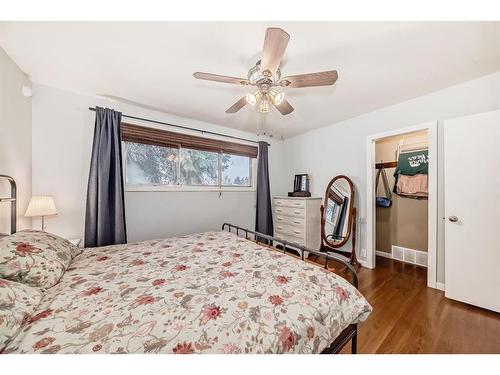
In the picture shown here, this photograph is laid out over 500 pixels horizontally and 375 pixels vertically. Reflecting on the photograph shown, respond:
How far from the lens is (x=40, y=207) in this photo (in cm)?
172

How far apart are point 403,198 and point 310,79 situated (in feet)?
9.48

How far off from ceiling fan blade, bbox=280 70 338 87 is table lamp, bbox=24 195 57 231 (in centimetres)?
237

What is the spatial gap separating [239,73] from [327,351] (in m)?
2.20

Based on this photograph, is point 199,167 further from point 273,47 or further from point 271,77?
point 273,47

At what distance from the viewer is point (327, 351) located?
1.03 m

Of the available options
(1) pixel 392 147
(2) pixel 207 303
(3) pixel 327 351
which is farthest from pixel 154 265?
(1) pixel 392 147

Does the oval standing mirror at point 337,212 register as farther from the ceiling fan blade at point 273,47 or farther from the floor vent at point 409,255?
the ceiling fan blade at point 273,47

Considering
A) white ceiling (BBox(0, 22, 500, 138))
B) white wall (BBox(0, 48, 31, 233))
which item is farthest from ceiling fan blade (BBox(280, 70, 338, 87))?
white wall (BBox(0, 48, 31, 233))

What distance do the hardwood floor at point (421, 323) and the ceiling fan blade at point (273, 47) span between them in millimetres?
2083

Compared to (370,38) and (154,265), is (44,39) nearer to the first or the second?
(154,265)

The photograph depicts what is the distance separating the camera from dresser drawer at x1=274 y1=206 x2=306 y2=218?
10.4 feet

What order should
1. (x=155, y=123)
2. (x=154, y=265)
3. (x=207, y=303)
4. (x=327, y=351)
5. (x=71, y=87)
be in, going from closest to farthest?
(x=207, y=303), (x=327, y=351), (x=154, y=265), (x=71, y=87), (x=155, y=123)

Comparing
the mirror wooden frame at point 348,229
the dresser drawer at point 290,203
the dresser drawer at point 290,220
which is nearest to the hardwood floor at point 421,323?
the mirror wooden frame at point 348,229

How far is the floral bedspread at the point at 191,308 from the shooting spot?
707mm
